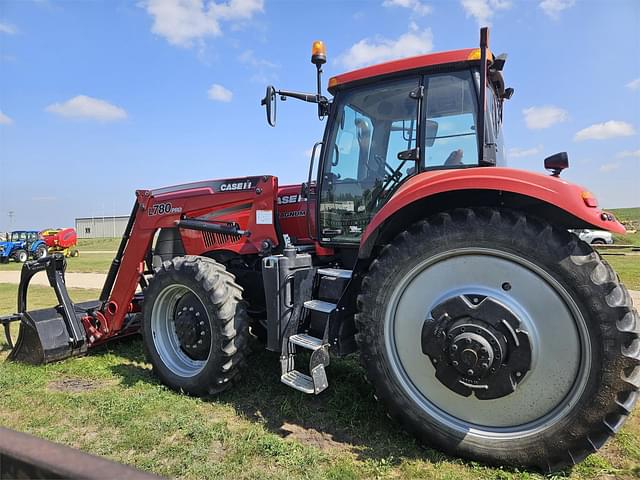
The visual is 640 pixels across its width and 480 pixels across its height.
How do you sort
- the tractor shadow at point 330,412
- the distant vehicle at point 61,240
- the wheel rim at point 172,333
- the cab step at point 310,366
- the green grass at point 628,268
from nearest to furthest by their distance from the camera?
the tractor shadow at point 330,412 < the cab step at point 310,366 < the wheel rim at point 172,333 < the green grass at point 628,268 < the distant vehicle at point 61,240

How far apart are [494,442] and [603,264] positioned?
1269 millimetres

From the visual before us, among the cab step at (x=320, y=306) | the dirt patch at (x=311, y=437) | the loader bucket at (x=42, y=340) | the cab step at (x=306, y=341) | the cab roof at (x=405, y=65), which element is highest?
the cab roof at (x=405, y=65)

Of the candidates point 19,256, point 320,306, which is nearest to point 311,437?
point 320,306

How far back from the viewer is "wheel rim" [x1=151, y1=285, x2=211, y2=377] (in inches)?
Answer: 165

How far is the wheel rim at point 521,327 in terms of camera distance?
8.55ft

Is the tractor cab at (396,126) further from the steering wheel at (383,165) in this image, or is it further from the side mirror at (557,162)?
the side mirror at (557,162)

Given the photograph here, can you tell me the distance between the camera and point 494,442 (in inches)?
107

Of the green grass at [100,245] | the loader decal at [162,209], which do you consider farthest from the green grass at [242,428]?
the green grass at [100,245]

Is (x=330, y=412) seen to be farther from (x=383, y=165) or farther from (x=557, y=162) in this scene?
(x=557, y=162)

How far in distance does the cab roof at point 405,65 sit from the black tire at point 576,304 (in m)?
1.25

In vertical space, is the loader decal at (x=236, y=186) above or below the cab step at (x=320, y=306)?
above

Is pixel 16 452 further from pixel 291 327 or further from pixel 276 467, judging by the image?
pixel 291 327

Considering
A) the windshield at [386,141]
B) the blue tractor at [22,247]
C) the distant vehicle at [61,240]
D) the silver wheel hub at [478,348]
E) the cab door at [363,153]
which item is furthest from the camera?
the distant vehicle at [61,240]

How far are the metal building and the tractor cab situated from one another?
2458 inches
